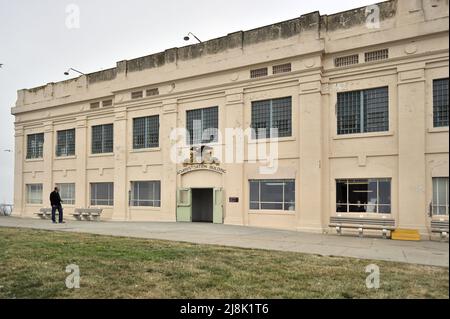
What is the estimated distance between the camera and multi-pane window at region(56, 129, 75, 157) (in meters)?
28.0

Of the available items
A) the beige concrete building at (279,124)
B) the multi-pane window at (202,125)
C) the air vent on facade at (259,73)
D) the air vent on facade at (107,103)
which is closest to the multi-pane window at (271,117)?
the beige concrete building at (279,124)

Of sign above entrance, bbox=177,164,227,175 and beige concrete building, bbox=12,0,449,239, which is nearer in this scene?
beige concrete building, bbox=12,0,449,239

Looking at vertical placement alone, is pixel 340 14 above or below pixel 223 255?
above

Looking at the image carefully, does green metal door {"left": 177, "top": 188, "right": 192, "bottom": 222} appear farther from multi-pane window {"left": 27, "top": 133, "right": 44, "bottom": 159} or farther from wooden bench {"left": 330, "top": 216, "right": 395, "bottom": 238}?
multi-pane window {"left": 27, "top": 133, "right": 44, "bottom": 159}

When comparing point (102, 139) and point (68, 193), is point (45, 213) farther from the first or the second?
point (102, 139)

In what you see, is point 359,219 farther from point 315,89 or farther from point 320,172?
point 315,89

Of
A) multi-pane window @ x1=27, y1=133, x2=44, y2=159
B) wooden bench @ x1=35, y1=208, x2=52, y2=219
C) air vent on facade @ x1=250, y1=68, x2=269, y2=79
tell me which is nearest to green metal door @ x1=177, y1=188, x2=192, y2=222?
air vent on facade @ x1=250, y1=68, x2=269, y2=79

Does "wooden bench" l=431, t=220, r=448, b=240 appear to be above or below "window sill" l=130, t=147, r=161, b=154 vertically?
below

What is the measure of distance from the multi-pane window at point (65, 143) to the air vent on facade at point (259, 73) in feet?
47.1

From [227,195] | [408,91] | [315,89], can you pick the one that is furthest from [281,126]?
[408,91]

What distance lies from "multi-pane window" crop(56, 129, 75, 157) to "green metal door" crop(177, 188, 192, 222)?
10.1 meters

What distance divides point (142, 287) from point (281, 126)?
13.6m

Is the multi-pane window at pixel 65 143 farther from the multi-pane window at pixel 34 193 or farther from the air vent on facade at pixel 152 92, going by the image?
the air vent on facade at pixel 152 92
